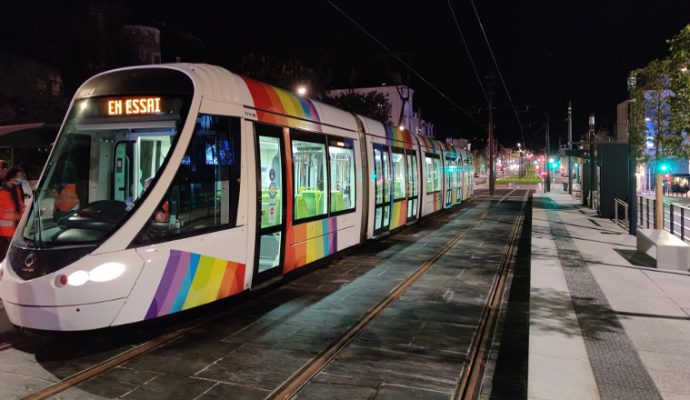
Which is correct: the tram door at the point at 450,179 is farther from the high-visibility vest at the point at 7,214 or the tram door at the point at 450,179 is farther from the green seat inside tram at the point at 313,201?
the high-visibility vest at the point at 7,214

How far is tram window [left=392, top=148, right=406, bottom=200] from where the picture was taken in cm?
1326

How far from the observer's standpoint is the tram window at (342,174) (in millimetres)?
9234

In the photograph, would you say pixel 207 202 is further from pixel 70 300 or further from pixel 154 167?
pixel 70 300

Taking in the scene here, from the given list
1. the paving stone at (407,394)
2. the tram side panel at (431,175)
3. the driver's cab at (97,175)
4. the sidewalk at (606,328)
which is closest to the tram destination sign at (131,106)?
the driver's cab at (97,175)

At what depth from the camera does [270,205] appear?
23.3 ft

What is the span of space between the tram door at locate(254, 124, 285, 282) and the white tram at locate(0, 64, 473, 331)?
2 centimetres

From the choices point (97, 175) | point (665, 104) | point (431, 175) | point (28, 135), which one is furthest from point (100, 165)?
point (431, 175)

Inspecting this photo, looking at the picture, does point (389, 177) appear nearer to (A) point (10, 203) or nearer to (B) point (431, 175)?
(B) point (431, 175)

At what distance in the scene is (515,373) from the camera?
4.93 metres

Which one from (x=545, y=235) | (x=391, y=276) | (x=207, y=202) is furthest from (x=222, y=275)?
(x=545, y=235)

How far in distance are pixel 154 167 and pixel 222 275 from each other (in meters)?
1.67

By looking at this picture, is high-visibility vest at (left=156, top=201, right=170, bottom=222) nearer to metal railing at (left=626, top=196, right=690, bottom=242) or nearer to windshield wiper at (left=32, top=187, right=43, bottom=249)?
windshield wiper at (left=32, top=187, right=43, bottom=249)

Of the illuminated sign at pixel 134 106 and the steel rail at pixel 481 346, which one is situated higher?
the illuminated sign at pixel 134 106

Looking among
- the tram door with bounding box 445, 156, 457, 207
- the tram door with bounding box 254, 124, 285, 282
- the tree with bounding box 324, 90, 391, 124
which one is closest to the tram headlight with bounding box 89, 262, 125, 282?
the tram door with bounding box 254, 124, 285, 282
